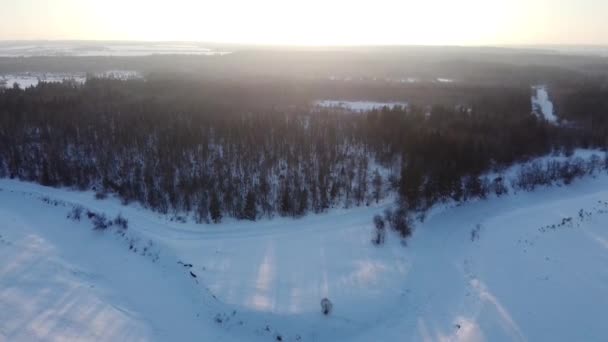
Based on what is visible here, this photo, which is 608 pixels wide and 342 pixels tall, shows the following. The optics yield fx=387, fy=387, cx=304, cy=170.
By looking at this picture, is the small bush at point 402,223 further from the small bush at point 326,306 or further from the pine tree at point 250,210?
the pine tree at point 250,210

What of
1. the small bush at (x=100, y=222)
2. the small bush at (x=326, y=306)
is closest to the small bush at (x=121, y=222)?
the small bush at (x=100, y=222)

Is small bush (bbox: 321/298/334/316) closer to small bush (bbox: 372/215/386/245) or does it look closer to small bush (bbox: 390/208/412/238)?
small bush (bbox: 372/215/386/245)

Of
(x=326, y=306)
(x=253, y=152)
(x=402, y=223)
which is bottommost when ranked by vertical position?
(x=326, y=306)

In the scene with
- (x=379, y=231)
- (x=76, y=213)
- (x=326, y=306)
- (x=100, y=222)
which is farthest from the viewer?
(x=76, y=213)

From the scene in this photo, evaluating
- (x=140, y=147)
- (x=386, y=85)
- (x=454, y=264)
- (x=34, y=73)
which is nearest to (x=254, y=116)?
(x=140, y=147)

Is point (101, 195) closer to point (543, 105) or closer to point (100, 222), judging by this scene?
point (100, 222)

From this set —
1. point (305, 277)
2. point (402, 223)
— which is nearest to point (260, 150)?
point (402, 223)
